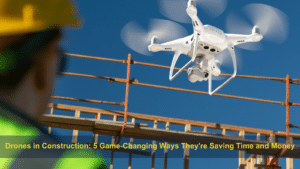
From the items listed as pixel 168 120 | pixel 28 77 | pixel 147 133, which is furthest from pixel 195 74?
pixel 28 77

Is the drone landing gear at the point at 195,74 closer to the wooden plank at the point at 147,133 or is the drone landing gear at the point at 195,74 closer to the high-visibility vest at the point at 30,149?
the wooden plank at the point at 147,133

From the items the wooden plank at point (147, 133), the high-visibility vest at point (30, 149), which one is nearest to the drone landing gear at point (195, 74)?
the wooden plank at point (147, 133)

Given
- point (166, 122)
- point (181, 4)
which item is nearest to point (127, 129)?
point (166, 122)

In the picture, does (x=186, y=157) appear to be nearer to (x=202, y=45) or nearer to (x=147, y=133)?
(x=147, y=133)

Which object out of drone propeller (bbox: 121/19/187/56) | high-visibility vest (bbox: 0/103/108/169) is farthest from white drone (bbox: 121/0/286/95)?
high-visibility vest (bbox: 0/103/108/169)

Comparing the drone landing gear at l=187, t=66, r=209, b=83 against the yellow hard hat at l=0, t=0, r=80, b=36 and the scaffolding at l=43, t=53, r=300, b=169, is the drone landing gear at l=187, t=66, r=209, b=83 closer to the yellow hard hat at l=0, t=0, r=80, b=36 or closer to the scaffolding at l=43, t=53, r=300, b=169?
the scaffolding at l=43, t=53, r=300, b=169

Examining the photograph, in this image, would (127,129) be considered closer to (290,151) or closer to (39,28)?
(290,151)
